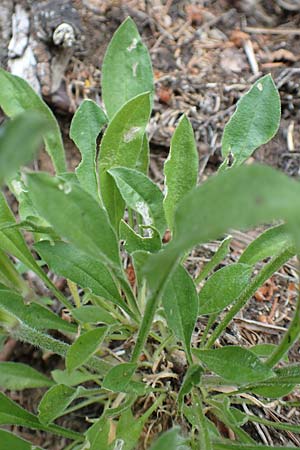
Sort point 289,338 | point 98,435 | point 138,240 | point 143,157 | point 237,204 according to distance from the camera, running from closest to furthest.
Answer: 1. point 237,204
2. point 289,338
3. point 138,240
4. point 98,435
5. point 143,157

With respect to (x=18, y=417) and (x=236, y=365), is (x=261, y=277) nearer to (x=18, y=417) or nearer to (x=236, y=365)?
(x=236, y=365)

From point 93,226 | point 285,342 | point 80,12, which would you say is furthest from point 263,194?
point 80,12

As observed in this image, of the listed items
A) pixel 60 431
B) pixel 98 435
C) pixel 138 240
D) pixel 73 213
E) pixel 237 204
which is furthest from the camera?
pixel 60 431

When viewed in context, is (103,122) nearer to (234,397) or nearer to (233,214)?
(234,397)

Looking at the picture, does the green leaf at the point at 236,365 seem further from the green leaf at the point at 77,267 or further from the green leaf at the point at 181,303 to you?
the green leaf at the point at 77,267

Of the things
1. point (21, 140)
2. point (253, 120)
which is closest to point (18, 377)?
point (253, 120)

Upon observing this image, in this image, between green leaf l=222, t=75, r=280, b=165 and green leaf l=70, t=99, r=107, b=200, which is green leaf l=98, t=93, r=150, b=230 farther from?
green leaf l=222, t=75, r=280, b=165

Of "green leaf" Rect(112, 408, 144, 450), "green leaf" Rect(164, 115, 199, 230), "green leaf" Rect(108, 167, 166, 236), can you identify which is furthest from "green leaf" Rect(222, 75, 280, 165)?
"green leaf" Rect(112, 408, 144, 450)
